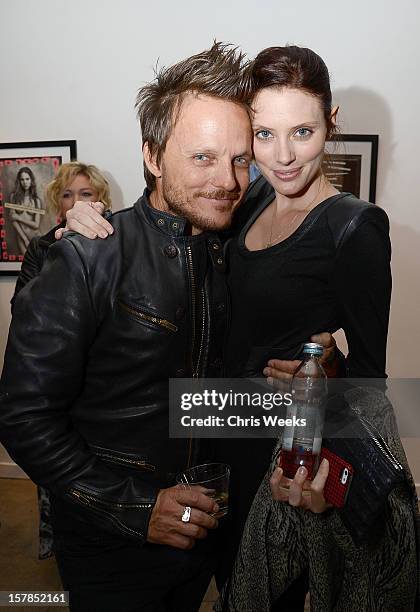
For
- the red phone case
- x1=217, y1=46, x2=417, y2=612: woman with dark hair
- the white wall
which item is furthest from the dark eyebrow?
the white wall

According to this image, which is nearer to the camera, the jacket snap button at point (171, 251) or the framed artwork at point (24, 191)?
the jacket snap button at point (171, 251)

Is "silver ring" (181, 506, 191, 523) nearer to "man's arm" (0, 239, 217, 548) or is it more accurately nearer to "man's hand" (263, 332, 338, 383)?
"man's arm" (0, 239, 217, 548)

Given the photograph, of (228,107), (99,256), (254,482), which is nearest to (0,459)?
(254,482)

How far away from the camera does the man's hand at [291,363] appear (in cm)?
135

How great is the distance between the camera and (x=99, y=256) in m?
1.22

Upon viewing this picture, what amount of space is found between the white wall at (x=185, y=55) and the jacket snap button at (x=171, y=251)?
7.31ft

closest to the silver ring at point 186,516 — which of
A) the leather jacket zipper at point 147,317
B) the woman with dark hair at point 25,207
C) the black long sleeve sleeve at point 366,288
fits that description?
the leather jacket zipper at point 147,317

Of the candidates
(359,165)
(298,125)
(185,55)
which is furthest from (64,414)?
(185,55)

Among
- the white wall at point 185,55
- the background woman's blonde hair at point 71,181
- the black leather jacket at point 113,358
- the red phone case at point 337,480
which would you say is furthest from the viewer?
the white wall at point 185,55

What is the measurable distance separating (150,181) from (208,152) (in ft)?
0.68

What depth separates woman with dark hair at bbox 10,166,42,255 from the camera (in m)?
3.60

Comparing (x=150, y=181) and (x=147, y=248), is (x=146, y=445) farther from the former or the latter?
(x=150, y=181)

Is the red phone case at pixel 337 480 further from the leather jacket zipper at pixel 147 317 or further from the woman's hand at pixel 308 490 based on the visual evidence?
the leather jacket zipper at pixel 147 317

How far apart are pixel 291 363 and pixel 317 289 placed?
19 cm
